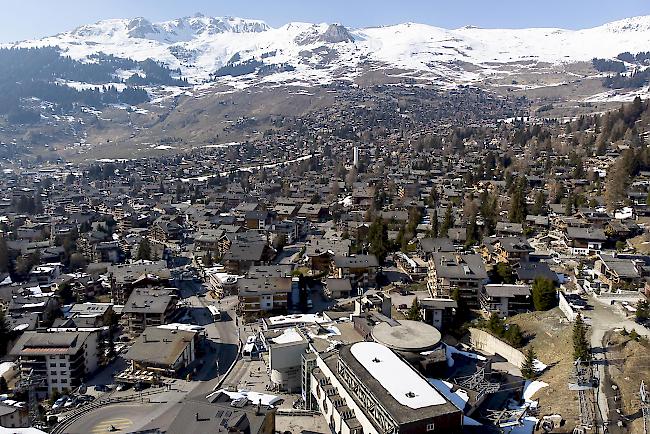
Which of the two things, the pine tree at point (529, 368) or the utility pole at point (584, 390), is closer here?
the utility pole at point (584, 390)

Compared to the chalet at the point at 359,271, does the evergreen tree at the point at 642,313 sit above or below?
above

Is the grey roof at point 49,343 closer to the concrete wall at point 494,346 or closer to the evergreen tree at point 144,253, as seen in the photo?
the evergreen tree at point 144,253

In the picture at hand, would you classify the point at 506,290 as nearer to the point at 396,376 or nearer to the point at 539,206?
the point at 396,376

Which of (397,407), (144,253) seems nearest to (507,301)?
(397,407)

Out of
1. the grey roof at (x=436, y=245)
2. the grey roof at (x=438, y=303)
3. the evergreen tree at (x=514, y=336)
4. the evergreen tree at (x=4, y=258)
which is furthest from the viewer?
the evergreen tree at (x=4, y=258)

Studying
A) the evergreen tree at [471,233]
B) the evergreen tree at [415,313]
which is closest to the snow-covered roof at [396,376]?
the evergreen tree at [415,313]

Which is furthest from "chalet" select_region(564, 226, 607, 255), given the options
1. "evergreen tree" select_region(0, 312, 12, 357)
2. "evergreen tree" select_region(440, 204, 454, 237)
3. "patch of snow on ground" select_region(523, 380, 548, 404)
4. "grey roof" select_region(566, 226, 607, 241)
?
"evergreen tree" select_region(0, 312, 12, 357)

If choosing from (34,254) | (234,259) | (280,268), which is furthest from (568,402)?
(34,254)

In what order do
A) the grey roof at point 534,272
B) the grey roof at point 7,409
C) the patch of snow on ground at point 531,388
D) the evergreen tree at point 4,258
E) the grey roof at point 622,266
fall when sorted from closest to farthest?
the grey roof at point 7,409
the patch of snow on ground at point 531,388
the grey roof at point 622,266
the grey roof at point 534,272
the evergreen tree at point 4,258
